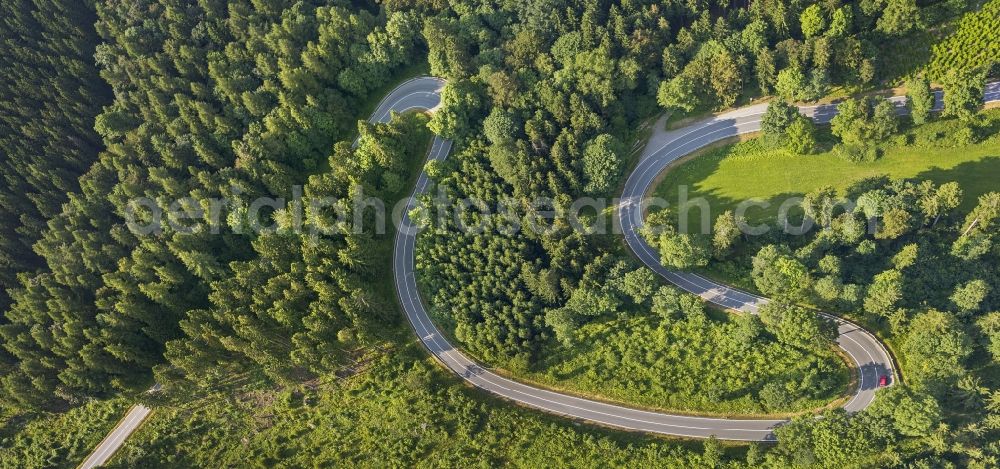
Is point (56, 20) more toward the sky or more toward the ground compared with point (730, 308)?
more toward the sky

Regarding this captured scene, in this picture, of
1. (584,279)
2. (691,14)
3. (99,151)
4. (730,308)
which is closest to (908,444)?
(730,308)

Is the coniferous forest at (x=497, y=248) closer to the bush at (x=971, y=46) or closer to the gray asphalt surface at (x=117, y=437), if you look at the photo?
the bush at (x=971, y=46)

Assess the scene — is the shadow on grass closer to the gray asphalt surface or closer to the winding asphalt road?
the winding asphalt road

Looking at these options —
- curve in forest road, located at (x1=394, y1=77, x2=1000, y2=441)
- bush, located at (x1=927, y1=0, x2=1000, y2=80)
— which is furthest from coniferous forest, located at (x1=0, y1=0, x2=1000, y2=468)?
curve in forest road, located at (x1=394, y1=77, x2=1000, y2=441)

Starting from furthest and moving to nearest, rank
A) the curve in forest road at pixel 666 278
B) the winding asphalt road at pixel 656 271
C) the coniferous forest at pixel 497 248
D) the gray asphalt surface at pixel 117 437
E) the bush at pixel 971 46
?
1. the bush at pixel 971 46
2. the gray asphalt surface at pixel 117 437
3. the winding asphalt road at pixel 656 271
4. the curve in forest road at pixel 666 278
5. the coniferous forest at pixel 497 248

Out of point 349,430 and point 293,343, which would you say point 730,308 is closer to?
point 349,430

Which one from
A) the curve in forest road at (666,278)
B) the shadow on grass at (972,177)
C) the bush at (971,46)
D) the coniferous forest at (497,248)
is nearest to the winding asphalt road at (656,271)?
the curve in forest road at (666,278)

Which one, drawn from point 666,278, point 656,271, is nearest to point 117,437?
point 656,271

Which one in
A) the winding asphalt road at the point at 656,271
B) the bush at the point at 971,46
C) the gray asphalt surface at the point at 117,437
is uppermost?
the bush at the point at 971,46
